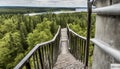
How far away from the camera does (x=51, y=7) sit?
171 feet

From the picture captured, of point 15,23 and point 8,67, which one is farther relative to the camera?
point 15,23

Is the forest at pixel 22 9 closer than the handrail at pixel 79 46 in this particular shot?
No

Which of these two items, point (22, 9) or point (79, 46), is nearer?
point (79, 46)

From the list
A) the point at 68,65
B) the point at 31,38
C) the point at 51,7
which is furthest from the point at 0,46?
the point at 51,7

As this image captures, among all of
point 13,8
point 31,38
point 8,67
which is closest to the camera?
point 31,38

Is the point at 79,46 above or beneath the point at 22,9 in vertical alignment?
above

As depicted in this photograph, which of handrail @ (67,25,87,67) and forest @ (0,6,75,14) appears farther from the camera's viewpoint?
forest @ (0,6,75,14)

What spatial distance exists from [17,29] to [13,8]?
78.7 ft

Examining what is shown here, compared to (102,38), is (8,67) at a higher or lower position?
lower

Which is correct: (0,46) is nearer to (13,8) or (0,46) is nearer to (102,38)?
(102,38)

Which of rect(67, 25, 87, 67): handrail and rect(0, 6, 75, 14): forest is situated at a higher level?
rect(67, 25, 87, 67): handrail

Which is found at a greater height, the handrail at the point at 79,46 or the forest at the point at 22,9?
the handrail at the point at 79,46

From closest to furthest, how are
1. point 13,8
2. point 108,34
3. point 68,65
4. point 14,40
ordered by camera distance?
point 108,34
point 68,65
point 14,40
point 13,8

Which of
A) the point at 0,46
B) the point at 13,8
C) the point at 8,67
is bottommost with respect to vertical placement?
the point at 8,67
